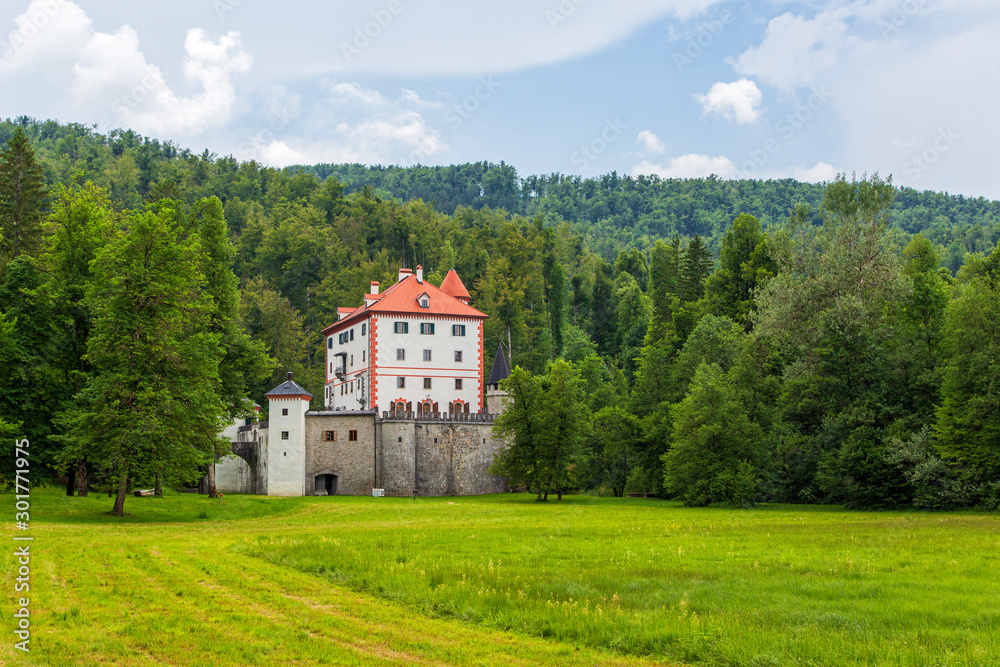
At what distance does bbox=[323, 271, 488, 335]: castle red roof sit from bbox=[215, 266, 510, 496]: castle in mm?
99

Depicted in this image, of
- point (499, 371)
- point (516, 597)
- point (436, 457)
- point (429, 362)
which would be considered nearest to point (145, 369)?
point (516, 597)

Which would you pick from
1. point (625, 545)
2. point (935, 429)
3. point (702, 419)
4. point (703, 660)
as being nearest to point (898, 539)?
point (625, 545)

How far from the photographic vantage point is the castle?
64812 millimetres

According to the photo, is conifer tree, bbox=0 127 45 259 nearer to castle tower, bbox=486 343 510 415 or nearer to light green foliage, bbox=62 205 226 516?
light green foliage, bbox=62 205 226 516

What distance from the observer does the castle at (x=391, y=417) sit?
6481 centimetres

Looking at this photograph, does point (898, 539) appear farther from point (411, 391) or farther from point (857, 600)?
point (411, 391)

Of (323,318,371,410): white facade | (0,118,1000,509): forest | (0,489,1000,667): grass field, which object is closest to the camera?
(0,489,1000,667): grass field

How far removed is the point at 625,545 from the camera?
2656 centimetres

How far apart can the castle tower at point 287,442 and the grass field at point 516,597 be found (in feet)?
103

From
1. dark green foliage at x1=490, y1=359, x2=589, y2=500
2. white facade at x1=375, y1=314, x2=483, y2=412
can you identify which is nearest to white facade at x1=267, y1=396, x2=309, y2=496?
white facade at x1=375, y1=314, x2=483, y2=412

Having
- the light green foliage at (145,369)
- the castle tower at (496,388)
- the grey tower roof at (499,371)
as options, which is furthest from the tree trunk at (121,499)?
the grey tower roof at (499,371)

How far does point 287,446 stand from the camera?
63938 millimetres

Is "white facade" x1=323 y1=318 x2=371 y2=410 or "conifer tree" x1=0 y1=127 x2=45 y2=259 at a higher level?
"conifer tree" x1=0 y1=127 x2=45 y2=259

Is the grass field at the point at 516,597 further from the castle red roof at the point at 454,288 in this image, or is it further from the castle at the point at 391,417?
the castle red roof at the point at 454,288
